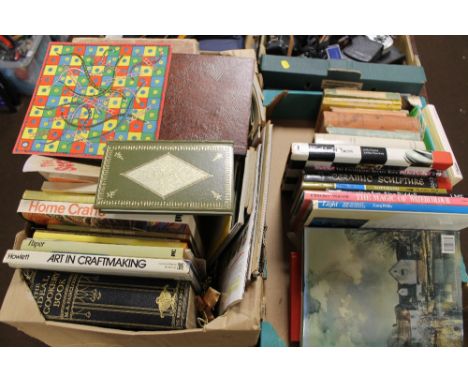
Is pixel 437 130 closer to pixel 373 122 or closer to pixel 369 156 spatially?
pixel 373 122

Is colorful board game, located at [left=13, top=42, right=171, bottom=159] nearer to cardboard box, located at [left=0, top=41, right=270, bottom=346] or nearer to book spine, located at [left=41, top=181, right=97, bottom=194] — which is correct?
book spine, located at [left=41, top=181, right=97, bottom=194]

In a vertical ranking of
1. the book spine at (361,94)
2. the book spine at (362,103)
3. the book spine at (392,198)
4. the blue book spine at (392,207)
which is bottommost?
the blue book spine at (392,207)

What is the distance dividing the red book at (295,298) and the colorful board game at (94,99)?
0.51 m

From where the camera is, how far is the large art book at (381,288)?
2.92ft

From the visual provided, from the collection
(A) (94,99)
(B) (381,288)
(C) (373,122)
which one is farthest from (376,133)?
(A) (94,99)

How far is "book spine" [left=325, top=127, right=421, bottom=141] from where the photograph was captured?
997mm

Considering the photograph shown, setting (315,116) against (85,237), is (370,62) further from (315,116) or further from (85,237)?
(85,237)

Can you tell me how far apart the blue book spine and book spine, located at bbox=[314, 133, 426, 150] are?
0.21 metres

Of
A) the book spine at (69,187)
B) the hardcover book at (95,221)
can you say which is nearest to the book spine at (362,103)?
the hardcover book at (95,221)

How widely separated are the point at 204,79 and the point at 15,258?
22.7 inches

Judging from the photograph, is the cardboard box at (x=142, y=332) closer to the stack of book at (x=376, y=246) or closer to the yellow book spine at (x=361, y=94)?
the stack of book at (x=376, y=246)

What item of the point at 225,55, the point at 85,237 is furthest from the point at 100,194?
the point at 225,55

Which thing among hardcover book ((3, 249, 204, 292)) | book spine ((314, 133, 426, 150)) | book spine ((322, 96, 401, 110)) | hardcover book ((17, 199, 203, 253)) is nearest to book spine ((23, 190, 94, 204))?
hardcover book ((17, 199, 203, 253))

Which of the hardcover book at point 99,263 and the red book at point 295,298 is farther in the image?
the red book at point 295,298
